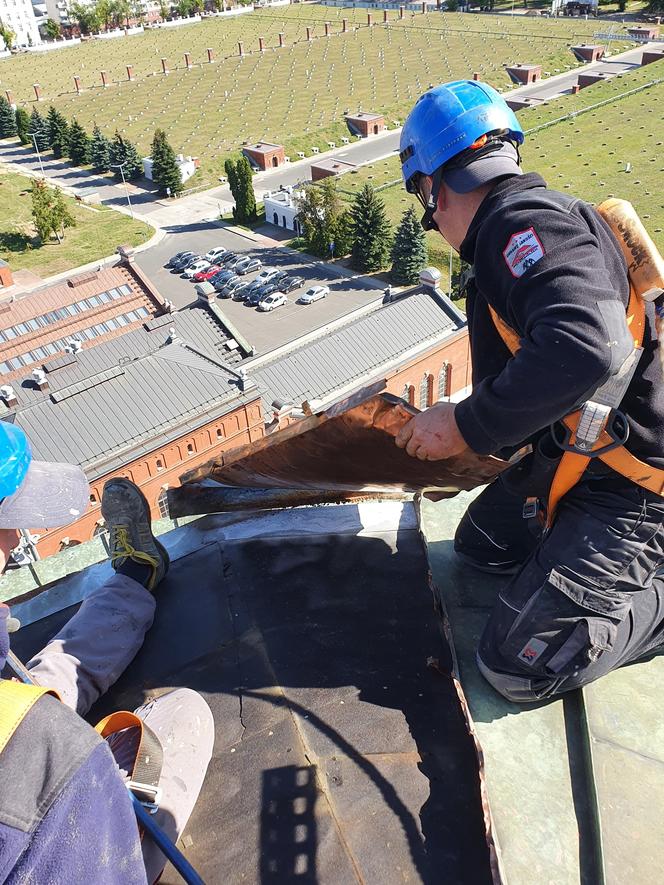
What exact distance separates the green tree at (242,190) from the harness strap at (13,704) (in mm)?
44053

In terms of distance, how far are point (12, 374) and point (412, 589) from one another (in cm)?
2190

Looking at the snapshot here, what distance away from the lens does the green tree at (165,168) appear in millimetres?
46938

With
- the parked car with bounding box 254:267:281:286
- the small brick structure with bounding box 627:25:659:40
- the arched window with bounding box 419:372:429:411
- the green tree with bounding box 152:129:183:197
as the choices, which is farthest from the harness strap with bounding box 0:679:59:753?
the small brick structure with bounding box 627:25:659:40

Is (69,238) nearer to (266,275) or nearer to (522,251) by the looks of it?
(266,275)

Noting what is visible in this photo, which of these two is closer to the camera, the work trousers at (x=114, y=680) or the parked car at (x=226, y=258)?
the work trousers at (x=114, y=680)

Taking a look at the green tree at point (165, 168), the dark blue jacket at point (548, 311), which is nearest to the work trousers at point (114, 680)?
the dark blue jacket at point (548, 311)

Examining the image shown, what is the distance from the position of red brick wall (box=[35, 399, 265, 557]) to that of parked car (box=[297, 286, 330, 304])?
13.8 metres

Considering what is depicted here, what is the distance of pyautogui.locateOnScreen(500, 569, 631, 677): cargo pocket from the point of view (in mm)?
3734

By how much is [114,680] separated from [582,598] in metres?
2.98

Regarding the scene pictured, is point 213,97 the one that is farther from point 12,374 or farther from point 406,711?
point 406,711

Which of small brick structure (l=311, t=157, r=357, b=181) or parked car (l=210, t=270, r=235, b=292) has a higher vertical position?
small brick structure (l=311, t=157, r=357, b=181)

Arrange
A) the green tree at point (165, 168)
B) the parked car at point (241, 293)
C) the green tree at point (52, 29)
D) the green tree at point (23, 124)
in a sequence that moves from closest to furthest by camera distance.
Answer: the parked car at point (241, 293) → the green tree at point (165, 168) → the green tree at point (23, 124) → the green tree at point (52, 29)

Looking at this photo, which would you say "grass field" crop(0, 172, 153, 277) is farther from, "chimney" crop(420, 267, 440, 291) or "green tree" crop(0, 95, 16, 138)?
"chimney" crop(420, 267, 440, 291)

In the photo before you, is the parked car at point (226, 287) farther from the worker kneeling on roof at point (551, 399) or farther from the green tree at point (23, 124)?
the green tree at point (23, 124)
